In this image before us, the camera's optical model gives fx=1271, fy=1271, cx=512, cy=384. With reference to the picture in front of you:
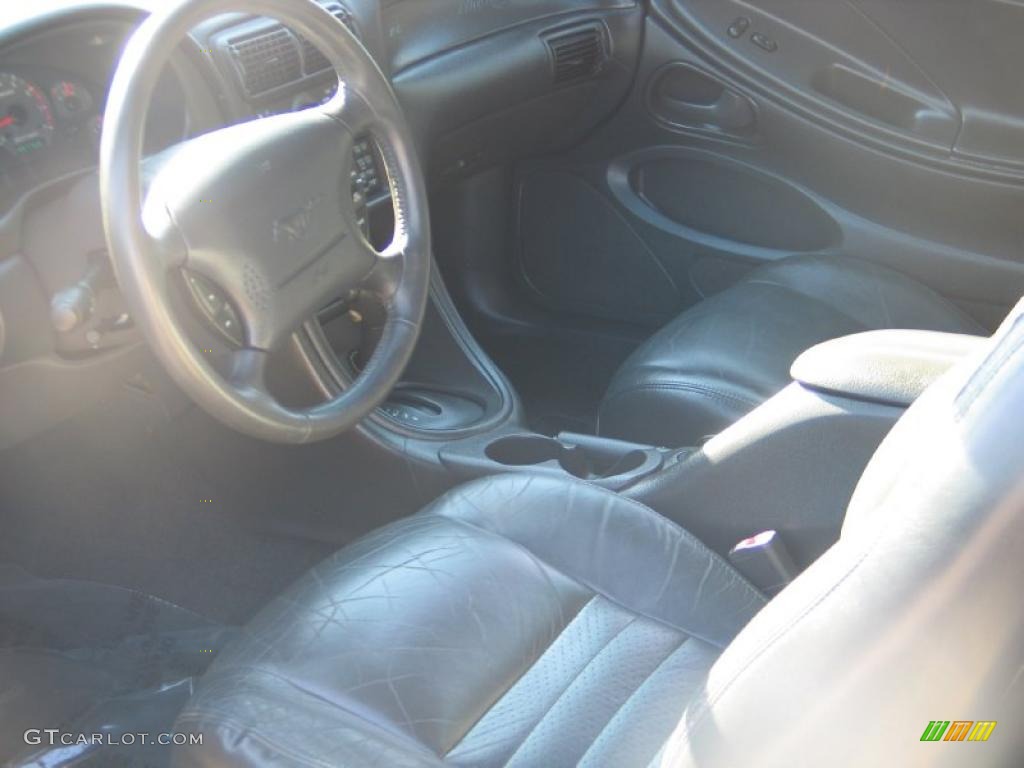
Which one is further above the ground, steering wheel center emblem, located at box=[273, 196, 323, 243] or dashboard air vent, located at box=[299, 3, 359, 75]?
dashboard air vent, located at box=[299, 3, 359, 75]

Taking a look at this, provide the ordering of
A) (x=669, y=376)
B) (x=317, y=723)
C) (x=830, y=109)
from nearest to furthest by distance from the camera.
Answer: (x=317, y=723) → (x=669, y=376) → (x=830, y=109)

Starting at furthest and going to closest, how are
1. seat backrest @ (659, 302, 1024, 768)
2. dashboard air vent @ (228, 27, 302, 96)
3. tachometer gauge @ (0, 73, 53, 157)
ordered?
1. dashboard air vent @ (228, 27, 302, 96)
2. tachometer gauge @ (0, 73, 53, 157)
3. seat backrest @ (659, 302, 1024, 768)

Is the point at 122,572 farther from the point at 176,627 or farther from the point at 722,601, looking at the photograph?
the point at 722,601

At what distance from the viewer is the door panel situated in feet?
7.26

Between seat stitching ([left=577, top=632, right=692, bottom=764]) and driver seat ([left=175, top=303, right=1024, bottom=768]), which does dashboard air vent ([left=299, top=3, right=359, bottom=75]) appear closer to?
driver seat ([left=175, top=303, right=1024, bottom=768])

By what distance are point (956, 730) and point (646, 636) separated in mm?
633

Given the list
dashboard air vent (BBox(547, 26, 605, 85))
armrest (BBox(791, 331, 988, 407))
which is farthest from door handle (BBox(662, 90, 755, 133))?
armrest (BBox(791, 331, 988, 407))

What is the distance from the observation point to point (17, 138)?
144 cm

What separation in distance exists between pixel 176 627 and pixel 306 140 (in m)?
0.88

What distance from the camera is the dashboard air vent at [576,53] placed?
2.31 m

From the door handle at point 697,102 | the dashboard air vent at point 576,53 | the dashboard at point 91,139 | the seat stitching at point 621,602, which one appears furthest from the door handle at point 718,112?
the seat stitching at point 621,602

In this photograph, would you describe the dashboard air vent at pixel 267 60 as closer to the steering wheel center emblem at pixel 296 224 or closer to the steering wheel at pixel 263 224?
the steering wheel at pixel 263 224

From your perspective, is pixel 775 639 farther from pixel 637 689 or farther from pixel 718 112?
pixel 718 112

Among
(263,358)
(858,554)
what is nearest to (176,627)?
(263,358)
